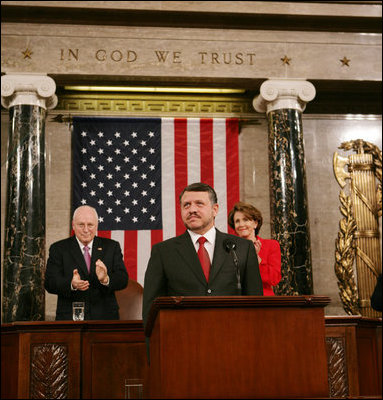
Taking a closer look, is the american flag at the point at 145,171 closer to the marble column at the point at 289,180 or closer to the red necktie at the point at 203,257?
the marble column at the point at 289,180

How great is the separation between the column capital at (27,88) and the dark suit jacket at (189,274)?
18.6ft

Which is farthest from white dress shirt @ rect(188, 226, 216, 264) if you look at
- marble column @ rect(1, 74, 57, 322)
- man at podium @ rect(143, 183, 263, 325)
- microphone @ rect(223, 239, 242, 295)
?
marble column @ rect(1, 74, 57, 322)

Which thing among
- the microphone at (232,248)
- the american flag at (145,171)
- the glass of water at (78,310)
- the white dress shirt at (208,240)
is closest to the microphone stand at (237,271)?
the microphone at (232,248)

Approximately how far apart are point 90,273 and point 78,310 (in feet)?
1.29

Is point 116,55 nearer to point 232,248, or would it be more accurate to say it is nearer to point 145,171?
point 145,171

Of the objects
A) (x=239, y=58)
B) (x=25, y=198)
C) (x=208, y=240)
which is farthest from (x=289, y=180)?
(x=208, y=240)

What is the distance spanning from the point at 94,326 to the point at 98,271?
561 mm

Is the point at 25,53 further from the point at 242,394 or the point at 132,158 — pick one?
the point at 242,394

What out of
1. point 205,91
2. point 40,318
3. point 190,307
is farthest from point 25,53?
point 190,307

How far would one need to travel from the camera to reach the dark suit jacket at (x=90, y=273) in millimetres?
5902

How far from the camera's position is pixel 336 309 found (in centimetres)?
991

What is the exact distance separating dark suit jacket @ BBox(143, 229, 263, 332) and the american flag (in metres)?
5.64

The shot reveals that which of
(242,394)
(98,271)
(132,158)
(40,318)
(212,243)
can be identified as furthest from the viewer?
(132,158)

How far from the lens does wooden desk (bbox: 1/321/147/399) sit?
218 inches
